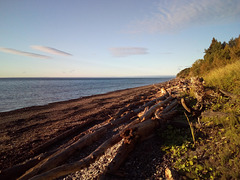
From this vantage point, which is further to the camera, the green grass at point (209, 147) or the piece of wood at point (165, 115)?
the piece of wood at point (165, 115)

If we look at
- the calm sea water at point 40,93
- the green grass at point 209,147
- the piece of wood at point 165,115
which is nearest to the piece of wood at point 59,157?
the piece of wood at point 165,115

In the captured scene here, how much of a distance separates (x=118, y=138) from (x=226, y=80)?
7.44 metres

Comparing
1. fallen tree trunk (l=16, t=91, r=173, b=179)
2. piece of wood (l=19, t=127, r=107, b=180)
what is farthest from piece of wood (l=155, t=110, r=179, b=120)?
piece of wood (l=19, t=127, r=107, b=180)

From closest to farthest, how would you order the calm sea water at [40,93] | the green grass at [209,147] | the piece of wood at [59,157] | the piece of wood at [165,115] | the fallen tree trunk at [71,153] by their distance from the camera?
the green grass at [209,147], the fallen tree trunk at [71,153], the piece of wood at [59,157], the piece of wood at [165,115], the calm sea water at [40,93]

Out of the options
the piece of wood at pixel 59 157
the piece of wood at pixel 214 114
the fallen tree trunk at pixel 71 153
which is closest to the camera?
the fallen tree trunk at pixel 71 153

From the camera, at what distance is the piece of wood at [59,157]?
350 centimetres

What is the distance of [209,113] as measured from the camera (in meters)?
5.19

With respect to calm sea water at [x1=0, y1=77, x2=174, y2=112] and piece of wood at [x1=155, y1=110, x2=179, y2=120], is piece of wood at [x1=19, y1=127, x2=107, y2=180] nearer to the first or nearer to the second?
piece of wood at [x1=155, y1=110, x2=179, y2=120]

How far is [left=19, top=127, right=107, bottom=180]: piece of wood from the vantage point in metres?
3.50

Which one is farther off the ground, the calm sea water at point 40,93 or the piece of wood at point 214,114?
the piece of wood at point 214,114

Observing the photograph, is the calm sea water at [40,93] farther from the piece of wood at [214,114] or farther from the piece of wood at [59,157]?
the piece of wood at [214,114]

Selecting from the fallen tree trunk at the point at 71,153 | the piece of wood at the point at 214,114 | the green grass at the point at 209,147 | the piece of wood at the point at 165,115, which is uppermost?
the piece of wood at the point at 214,114

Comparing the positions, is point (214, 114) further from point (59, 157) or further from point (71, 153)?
point (59, 157)

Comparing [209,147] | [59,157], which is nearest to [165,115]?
[209,147]
